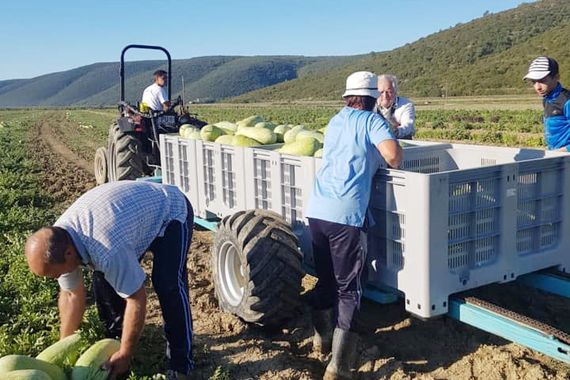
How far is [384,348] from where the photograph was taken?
4918 mm

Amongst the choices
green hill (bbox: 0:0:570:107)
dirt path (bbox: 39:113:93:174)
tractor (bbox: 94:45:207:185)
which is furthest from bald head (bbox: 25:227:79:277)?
green hill (bbox: 0:0:570:107)

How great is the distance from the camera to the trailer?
12.6 feet

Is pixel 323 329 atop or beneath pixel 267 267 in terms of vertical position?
beneath

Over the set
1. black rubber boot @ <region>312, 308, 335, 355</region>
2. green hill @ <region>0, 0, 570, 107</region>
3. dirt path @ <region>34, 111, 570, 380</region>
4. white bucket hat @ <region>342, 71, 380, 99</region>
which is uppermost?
green hill @ <region>0, 0, 570, 107</region>

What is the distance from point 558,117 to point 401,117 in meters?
1.75

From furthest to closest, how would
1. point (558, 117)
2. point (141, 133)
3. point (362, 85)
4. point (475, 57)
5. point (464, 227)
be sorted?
point (475, 57) → point (141, 133) → point (558, 117) → point (362, 85) → point (464, 227)

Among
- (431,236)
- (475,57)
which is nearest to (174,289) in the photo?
(431,236)

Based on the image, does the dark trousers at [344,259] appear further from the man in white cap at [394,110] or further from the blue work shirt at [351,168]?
the man in white cap at [394,110]

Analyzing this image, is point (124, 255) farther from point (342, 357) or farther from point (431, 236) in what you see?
point (431, 236)

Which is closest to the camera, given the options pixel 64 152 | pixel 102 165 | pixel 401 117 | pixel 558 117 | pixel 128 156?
pixel 558 117

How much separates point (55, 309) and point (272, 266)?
79.3 inches

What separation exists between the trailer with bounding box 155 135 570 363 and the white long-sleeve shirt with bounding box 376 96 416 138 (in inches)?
45.8

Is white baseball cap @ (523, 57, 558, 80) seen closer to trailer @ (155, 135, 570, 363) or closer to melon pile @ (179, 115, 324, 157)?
trailer @ (155, 135, 570, 363)

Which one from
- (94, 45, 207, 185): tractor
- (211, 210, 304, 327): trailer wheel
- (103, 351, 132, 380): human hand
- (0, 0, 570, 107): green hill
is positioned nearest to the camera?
(103, 351, 132, 380): human hand
